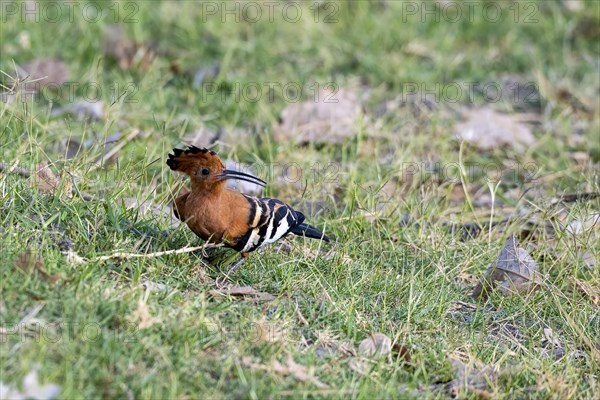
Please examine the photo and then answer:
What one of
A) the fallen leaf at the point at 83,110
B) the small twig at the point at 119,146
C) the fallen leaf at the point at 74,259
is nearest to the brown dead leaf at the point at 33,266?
the fallen leaf at the point at 74,259

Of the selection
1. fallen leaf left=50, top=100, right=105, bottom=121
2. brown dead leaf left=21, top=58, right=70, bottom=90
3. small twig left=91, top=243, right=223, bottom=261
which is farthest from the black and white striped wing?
brown dead leaf left=21, top=58, right=70, bottom=90

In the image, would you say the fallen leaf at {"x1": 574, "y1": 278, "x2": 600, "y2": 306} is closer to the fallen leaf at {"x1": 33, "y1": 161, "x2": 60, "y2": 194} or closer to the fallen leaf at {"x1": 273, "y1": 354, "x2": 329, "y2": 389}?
the fallen leaf at {"x1": 273, "y1": 354, "x2": 329, "y2": 389}

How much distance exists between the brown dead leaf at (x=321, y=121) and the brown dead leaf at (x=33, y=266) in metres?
2.83

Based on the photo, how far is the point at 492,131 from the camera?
685 centimetres

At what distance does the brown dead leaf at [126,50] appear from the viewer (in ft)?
23.7

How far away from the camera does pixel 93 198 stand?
451cm

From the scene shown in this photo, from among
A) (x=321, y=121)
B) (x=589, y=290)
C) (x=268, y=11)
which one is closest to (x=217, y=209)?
(x=589, y=290)

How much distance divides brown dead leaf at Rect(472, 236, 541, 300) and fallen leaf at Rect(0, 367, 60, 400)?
2.18 m

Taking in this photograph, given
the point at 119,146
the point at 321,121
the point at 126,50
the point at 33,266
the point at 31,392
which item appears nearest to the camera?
the point at 31,392

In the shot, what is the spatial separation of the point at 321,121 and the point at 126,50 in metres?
1.75

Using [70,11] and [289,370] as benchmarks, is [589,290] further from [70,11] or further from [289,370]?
[70,11]

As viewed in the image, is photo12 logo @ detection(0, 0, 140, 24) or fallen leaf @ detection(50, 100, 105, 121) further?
photo12 logo @ detection(0, 0, 140, 24)

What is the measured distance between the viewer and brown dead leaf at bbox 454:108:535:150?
22.1 ft

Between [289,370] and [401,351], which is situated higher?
[289,370]
